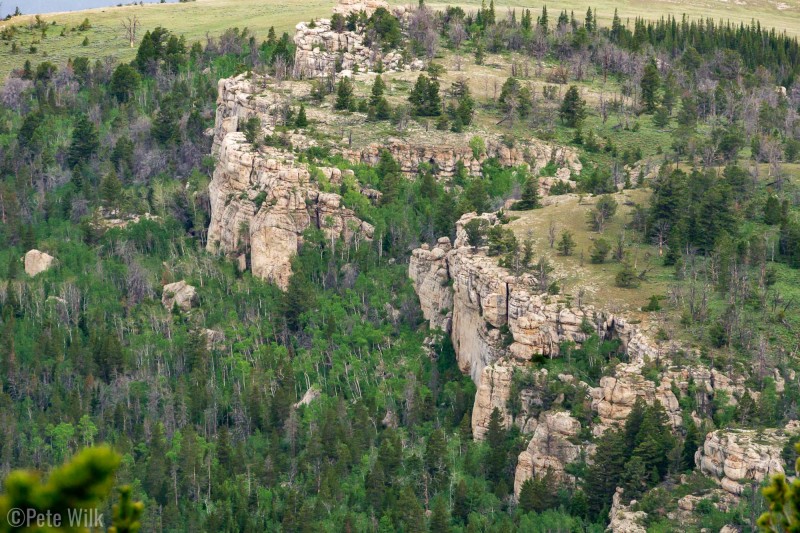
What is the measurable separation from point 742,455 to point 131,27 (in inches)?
4748

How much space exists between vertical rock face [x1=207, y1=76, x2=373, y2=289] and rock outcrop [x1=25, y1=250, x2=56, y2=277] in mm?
13010

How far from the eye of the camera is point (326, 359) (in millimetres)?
117625

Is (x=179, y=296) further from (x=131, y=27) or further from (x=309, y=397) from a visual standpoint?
(x=131, y=27)

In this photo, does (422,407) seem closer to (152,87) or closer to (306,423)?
(306,423)

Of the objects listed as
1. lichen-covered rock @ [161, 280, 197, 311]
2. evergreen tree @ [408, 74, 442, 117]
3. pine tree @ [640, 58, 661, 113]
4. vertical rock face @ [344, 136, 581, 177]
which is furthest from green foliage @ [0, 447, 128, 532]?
pine tree @ [640, 58, 661, 113]

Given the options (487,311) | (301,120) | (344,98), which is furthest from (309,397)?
(344,98)

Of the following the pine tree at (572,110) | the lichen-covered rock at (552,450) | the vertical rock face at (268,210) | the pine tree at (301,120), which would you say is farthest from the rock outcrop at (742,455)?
the pine tree at (572,110)

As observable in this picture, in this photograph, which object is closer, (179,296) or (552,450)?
(552,450)

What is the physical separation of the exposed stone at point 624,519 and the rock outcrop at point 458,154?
184 ft

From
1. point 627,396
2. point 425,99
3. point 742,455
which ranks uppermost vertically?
point 425,99

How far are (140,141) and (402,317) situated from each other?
41.2 metres

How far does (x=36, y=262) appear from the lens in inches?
5128

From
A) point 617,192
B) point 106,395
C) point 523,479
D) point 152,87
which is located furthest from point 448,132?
point 523,479

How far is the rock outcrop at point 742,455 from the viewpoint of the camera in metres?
84.7
